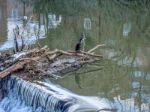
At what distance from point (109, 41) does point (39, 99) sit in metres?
7.44

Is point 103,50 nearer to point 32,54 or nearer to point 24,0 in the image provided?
point 32,54

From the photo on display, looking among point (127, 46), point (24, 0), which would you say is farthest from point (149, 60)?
point (24, 0)

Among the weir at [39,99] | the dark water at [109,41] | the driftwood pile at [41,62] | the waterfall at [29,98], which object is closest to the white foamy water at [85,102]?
the weir at [39,99]

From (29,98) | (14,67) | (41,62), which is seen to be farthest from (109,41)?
(29,98)

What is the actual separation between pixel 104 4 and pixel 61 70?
20.6 meters

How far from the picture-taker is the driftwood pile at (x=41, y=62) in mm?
10320

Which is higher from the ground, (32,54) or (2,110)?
(32,54)

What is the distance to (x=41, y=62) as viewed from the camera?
36.3ft

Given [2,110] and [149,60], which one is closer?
[2,110]

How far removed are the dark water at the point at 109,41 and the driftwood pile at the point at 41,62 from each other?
11.7 inches

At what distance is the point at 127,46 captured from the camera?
50.2ft

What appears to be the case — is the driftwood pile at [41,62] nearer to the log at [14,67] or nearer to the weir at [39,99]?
the log at [14,67]

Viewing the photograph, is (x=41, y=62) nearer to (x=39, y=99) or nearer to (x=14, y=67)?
(x=14, y=67)

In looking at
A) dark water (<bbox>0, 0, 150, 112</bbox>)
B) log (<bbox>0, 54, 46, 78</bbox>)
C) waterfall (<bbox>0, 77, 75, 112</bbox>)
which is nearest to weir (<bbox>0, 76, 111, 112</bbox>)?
waterfall (<bbox>0, 77, 75, 112</bbox>)
